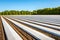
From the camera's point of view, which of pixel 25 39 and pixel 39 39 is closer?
pixel 39 39

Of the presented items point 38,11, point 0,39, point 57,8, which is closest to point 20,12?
Answer: point 38,11

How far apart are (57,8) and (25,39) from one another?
217ft

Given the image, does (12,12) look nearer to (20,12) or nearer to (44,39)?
(20,12)

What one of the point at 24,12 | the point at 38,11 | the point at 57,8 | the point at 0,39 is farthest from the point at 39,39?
the point at 24,12

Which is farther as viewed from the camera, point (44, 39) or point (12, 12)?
point (12, 12)

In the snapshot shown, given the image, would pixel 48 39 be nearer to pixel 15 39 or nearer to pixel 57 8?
pixel 15 39

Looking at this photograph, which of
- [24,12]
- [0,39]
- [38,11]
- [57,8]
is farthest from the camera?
[24,12]

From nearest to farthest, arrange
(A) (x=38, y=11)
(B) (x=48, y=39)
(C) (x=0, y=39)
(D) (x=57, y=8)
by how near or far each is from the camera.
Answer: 1. (B) (x=48, y=39)
2. (C) (x=0, y=39)
3. (D) (x=57, y=8)
4. (A) (x=38, y=11)

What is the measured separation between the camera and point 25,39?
5.97m

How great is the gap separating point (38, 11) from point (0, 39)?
96431 millimetres

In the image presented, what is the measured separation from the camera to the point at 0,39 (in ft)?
19.5

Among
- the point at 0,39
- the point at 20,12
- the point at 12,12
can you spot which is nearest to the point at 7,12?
the point at 12,12

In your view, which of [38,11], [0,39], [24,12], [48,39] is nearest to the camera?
[48,39]

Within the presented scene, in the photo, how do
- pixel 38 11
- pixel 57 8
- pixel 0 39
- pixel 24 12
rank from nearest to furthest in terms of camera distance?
1. pixel 0 39
2. pixel 57 8
3. pixel 38 11
4. pixel 24 12
